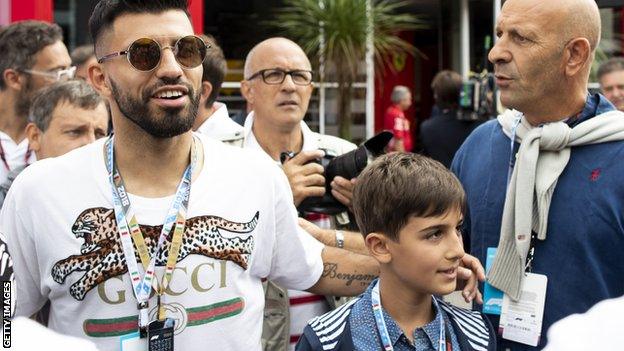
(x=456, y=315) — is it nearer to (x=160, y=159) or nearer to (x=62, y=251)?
(x=160, y=159)

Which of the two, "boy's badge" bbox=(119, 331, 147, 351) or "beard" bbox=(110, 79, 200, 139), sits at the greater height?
"beard" bbox=(110, 79, 200, 139)

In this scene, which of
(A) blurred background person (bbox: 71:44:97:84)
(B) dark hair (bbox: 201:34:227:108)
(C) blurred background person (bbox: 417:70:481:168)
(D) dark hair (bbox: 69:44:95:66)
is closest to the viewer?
(B) dark hair (bbox: 201:34:227:108)

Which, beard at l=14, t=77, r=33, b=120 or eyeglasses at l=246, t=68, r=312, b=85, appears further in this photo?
beard at l=14, t=77, r=33, b=120

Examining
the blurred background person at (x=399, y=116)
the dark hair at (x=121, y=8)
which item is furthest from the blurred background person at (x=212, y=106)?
the blurred background person at (x=399, y=116)

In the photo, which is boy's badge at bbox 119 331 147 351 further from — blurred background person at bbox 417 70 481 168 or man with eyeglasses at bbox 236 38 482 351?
blurred background person at bbox 417 70 481 168

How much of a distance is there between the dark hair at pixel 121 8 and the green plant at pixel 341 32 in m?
9.53

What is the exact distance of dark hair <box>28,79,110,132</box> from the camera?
3389mm

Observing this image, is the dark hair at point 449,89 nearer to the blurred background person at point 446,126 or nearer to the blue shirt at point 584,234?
the blurred background person at point 446,126

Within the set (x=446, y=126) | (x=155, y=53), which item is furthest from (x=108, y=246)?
(x=446, y=126)

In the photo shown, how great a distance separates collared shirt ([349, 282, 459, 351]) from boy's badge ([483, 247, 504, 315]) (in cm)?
49

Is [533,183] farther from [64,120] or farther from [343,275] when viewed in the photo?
[64,120]

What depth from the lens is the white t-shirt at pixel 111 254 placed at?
2045 millimetres

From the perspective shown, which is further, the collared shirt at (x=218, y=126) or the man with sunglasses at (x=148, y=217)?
the collared shirt at (x=218, y=126)

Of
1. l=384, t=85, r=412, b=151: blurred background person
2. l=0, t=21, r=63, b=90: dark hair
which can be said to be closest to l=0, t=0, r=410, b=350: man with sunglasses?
l=0, t=21, r=63, b=90: dark hair
